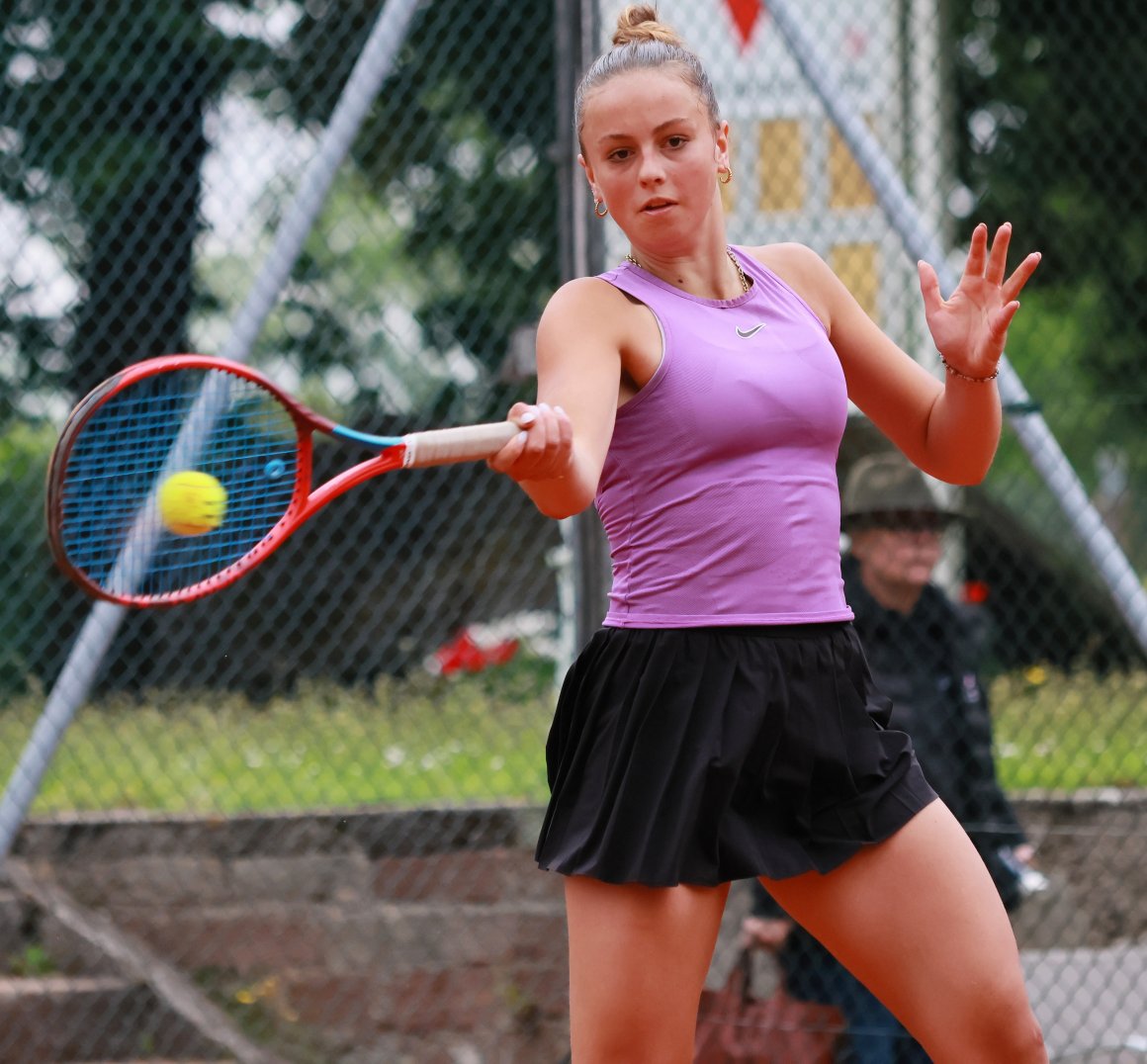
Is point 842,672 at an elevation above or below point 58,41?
above

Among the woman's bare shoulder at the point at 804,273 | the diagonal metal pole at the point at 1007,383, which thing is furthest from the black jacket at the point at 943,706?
the woman's bare shoulder at the point at 804,273

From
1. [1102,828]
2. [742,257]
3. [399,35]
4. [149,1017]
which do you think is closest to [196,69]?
[399,35]

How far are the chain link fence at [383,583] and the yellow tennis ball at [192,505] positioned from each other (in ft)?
4.01

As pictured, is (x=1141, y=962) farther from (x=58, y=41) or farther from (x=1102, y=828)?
(x=58, y=41)

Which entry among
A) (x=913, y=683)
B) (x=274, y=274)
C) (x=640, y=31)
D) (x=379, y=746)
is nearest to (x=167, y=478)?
(x=640, y=31)

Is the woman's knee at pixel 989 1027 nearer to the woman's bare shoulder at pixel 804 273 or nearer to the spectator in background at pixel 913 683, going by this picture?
the woman's bare shoulder at pixel 804 273

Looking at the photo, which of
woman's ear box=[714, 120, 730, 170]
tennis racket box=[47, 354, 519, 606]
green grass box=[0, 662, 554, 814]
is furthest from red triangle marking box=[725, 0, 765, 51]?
woman's ear box=[714, 120, 730, 170]

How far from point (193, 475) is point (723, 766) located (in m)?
0.89

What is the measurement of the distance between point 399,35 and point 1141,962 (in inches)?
118

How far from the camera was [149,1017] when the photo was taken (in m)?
4.13

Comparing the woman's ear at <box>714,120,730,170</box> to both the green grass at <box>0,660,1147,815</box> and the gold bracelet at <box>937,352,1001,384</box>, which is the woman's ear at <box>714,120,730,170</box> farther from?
the green grass at <box>0,660,1147,815</box>

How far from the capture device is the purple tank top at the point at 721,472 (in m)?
2.06

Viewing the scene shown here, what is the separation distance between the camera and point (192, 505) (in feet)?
7.65

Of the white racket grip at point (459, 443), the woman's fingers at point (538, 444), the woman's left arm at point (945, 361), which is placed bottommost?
the white racket grip at point (459, 443)
